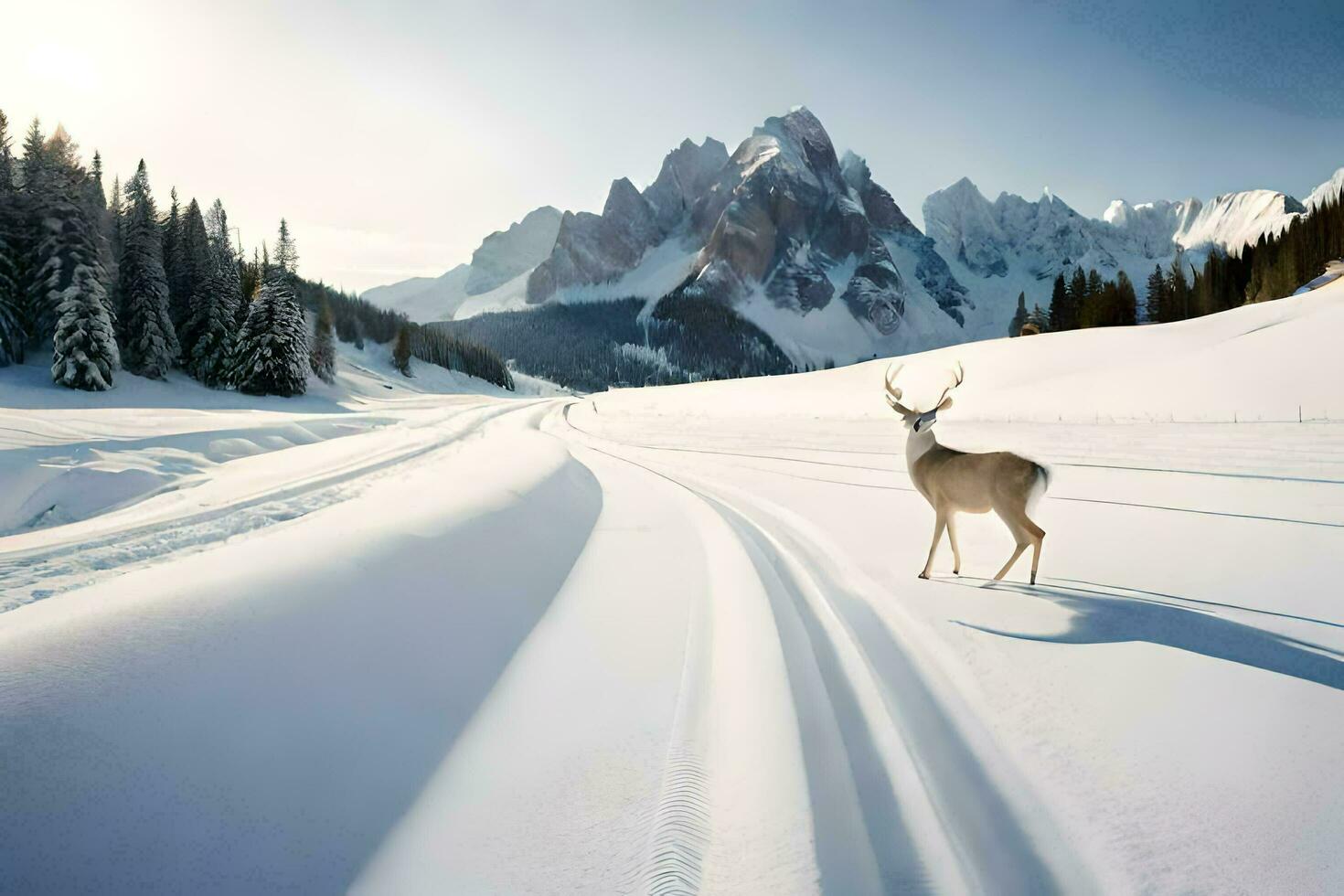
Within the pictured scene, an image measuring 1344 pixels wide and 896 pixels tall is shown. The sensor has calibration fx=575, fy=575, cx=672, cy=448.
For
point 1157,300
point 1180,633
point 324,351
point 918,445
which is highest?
point 1157,300

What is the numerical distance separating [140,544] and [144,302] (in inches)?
1575

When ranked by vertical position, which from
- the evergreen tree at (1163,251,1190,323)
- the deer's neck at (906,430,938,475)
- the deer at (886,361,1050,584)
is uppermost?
the evergreen tree at (1163,251,1190,323)

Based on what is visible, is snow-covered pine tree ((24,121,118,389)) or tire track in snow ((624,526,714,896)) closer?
tire track in snow ((624,526,714,896))

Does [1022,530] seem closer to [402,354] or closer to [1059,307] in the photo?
[1059,307]

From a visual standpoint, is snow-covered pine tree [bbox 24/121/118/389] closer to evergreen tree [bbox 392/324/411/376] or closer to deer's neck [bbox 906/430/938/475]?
deer's neck [bbox 906/430/938/475]

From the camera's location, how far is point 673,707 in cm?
275

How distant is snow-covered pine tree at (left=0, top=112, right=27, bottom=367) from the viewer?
29.0 meters

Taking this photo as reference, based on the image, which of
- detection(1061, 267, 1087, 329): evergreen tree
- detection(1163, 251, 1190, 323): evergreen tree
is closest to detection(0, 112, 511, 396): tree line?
detection(1061, 267, 1087, 329): evergreen tree

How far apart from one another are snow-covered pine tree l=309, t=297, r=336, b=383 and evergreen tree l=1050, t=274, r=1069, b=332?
245 ft

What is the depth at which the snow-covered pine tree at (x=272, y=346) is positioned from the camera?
3906 cm

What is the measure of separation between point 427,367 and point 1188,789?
98.9 m

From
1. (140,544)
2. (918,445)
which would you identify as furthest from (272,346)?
(918,445)

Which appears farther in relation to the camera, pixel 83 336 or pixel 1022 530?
pixel 83 336

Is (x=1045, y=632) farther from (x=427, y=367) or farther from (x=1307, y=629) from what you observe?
(x=427, y=367)
